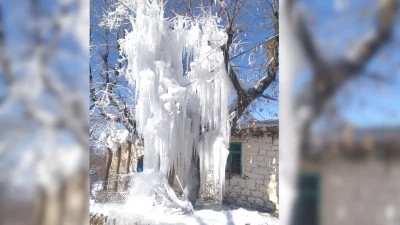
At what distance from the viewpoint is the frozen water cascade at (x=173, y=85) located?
13.0 ft

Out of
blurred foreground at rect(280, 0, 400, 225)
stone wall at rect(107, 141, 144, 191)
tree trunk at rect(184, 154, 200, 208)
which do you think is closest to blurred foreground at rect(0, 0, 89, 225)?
blurred foreground at rect(280, 0, 400, 225)

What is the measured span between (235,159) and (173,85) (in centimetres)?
269

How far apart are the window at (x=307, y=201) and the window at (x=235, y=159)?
208 inches

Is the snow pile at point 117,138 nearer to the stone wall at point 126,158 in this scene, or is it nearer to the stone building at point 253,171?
the stone wall at point 126,158

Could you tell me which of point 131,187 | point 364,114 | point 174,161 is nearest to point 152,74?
point 174,161

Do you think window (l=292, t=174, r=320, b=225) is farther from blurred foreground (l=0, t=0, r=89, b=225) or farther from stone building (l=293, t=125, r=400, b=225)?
blurred foreground (l=0, t=0, r=89, b=225)

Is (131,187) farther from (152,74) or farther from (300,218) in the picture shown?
(300,218)

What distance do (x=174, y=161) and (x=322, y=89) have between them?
3992mm

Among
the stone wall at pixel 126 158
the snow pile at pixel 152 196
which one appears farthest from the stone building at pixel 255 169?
the stone wall at pixel 126 158

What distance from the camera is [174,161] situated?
4336 mm

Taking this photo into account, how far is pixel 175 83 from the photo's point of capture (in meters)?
4.11

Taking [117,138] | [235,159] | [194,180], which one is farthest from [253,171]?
[117,138]

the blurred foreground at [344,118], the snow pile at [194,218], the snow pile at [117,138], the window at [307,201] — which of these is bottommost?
the snow pile at [194,218]

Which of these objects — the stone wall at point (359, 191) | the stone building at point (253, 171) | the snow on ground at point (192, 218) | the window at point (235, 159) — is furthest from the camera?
the window at point (235, 159)
